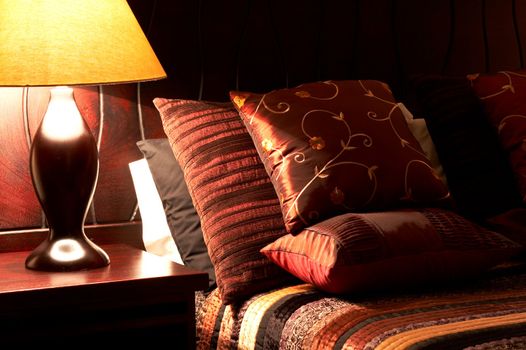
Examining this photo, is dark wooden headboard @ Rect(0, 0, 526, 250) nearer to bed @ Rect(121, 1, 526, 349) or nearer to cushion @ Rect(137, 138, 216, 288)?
bed @ Rect(121, 1, 526, 349)

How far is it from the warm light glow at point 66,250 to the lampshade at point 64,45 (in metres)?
0.33

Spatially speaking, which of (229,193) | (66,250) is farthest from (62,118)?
(229,193)

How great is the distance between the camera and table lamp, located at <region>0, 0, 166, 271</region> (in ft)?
4.77

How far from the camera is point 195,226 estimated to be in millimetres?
1760

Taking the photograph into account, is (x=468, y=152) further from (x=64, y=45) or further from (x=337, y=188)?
(x=64, y=45)

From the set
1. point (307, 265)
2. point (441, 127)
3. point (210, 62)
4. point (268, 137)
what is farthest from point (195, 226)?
point (441, 127)

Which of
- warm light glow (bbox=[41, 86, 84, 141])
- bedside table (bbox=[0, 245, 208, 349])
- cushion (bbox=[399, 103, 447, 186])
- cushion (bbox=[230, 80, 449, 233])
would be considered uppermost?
warm light glow (bbox=[41, 86, 84, 141])

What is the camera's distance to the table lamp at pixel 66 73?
1455 mm

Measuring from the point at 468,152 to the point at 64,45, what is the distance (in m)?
1.00

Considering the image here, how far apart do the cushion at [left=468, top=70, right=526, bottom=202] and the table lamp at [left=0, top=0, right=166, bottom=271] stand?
2.80ft

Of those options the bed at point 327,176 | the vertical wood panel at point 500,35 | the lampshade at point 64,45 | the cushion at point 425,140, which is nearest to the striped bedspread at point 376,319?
the bed at point 327,176

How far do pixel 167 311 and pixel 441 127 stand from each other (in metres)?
0.86

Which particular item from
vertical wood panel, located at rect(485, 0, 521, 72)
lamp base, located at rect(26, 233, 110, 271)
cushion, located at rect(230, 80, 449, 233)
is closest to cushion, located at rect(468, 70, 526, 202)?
cushion, located at rect(230, 80, 449, 233)

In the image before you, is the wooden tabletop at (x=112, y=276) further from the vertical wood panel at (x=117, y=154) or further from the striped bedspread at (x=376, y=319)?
the vertical wood panel at (x=117, y=154)
